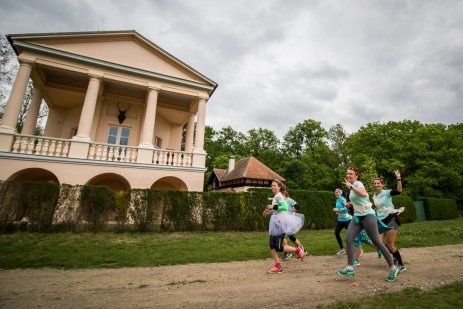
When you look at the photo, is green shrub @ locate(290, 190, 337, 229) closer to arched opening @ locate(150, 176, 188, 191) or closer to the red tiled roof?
arched opening @ locate(150, 176, 188, 191)

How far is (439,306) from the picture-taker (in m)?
3.22

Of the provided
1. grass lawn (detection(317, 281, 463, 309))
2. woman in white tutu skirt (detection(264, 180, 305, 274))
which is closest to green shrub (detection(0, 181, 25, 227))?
woman in white tutu skirt (detection(264, 180, 305, 274))

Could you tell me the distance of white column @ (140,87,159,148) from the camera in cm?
1480

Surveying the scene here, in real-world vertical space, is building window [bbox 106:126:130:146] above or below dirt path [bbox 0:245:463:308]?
above

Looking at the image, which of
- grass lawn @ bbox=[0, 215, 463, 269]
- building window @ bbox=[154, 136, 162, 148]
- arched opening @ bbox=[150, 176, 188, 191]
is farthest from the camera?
building window @ bbox=[154, 136, 162, 148]

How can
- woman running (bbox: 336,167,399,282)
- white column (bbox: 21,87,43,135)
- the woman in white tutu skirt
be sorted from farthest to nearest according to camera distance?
white column (bbox: 21,87,43,135), the woman in white tutu skirt, woman running (bbox: 336,167,399,282)

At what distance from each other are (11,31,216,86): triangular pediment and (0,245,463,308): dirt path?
13.6m

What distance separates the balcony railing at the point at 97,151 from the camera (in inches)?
500

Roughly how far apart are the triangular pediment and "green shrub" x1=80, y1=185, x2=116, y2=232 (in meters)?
8.90

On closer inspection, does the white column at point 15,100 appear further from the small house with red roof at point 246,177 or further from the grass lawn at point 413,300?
the small house with red roof at point 246,177

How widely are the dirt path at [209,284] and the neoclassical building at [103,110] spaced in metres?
9.17

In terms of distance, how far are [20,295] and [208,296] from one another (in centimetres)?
290

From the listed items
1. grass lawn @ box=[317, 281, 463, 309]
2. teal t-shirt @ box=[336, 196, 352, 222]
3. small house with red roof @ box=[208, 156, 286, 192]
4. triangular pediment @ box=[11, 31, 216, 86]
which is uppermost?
triangular pediment @ box=[11, 31, 216, 86]

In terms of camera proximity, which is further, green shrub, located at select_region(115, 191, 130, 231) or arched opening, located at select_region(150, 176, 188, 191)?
arched opening, located at select_region(150, 176, 188, 191)
